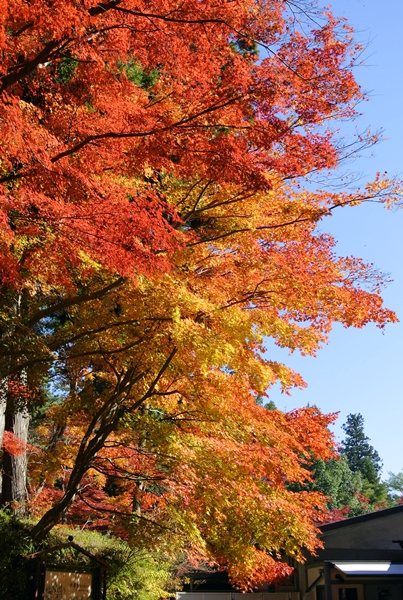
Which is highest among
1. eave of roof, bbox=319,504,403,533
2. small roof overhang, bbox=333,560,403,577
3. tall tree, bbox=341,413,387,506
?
tall tree, bbox=341,413,387,506

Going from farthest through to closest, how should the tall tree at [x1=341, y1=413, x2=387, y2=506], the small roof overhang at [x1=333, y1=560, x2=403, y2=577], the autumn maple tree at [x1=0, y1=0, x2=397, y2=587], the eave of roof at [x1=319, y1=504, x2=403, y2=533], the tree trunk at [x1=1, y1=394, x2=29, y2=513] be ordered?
the tall tree at [x1=341, y1=413, x2=387, y2=506] → the eave of roof at [x1=319, y1=504, x2=403, y2=533] → the small roof overhang at [x1=333, y1=560, x2=403, y2=577] → the tree trunk at [x1=1, y1=394, x2=29, y2=513] → the autumn maple tree at [x1=0, y1=0, x2=397, y2=587]

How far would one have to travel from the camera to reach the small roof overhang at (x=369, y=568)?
583 inches

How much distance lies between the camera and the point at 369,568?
15.2 metres

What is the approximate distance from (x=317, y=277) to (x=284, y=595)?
13181 millimetres

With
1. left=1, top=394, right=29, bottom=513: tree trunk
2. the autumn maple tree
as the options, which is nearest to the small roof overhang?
the autumn maple tree

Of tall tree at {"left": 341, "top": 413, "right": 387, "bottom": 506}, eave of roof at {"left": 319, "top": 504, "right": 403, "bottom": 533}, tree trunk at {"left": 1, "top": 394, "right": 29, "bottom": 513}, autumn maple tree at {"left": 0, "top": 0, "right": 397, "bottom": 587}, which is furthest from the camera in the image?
tall tree at {"left": 341, "top": 413, "right": 387, "bottom": 506}

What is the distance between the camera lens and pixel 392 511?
55.3 ft

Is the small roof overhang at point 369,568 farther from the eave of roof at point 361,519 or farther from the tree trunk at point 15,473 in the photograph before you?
the tree trunk at point 15,473

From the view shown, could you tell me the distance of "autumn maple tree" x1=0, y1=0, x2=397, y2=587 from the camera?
677cm

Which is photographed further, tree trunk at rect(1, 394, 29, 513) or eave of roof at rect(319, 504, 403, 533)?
eave of roof at rect(319, 504, 403, 533)

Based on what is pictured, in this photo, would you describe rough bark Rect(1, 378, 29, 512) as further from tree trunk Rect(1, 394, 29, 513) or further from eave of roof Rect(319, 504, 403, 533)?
eave of roof Rect(319, 504, 403, 533)

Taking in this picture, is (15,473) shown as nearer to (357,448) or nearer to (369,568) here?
(369,568)

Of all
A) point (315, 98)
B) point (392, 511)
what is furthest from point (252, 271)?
point (392, 511)

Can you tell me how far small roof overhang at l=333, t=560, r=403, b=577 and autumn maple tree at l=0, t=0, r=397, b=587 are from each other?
320cm
